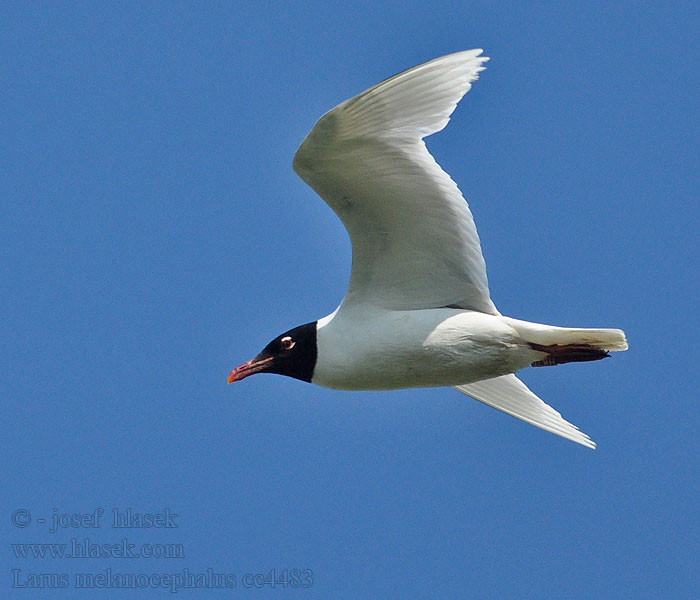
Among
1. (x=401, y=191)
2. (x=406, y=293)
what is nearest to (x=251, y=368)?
(x=406, y=293)

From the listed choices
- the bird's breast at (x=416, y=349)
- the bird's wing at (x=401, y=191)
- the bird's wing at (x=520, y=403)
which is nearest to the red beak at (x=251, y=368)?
the bird's breast at (x=416, y=349)

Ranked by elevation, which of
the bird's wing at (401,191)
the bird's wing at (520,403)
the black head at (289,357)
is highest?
the bird's wing at (401,191)

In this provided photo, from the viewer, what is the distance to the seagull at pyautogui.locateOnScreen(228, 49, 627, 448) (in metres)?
8.33

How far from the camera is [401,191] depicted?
863cm

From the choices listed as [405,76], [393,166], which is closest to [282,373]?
[393,166]

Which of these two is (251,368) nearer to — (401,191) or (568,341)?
(401,191)

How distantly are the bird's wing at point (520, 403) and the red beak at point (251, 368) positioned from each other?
164 centimetres

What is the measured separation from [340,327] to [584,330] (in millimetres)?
1886

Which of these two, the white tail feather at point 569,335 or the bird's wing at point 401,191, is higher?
the bird's wing at point 401,191

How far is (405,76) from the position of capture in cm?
789

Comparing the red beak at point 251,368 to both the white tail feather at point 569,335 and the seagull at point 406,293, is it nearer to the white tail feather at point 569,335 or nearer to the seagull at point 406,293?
the seagull at point 406,293

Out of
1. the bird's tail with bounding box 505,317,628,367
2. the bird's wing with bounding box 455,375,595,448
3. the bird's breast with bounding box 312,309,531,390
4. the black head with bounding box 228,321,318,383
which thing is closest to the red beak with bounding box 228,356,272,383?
the black head with bounding box 228,321,318,383

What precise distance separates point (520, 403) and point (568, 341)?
1120mm

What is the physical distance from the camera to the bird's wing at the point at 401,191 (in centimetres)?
802
